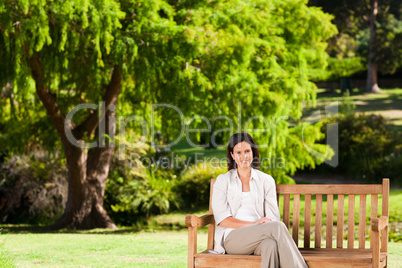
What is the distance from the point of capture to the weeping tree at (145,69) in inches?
356

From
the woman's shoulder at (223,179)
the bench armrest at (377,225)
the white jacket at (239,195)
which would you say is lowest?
the bench armrest at (377,225)

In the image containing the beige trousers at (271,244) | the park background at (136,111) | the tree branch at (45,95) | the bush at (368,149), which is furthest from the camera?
the bush at (368,149)

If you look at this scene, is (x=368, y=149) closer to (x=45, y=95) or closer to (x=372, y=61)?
(x=45, y=95)

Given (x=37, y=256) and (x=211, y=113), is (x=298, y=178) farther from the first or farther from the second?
(x=37, y=256)

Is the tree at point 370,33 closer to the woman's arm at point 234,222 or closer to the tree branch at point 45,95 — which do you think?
the tree branch at point 45,95

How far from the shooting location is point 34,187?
12938mm

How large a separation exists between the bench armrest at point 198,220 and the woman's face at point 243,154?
49 centimetres

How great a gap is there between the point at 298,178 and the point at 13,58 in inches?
433

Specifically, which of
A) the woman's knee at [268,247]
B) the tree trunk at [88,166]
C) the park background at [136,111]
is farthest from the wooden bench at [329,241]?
the tree trunk at [88,166]

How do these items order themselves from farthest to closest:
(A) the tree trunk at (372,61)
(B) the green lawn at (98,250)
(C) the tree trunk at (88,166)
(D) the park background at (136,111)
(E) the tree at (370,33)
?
(A) the tree trunk at (372,61) → (E) the tree at (370,33) → (C) the tree trunk at (88,166) → (D) the park background at (136,111) → (B) the green lawn at (98,250)

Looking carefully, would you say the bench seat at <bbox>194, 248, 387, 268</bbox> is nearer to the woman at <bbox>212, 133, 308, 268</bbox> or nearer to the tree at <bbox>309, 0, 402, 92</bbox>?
the woman at <bbox>212, 133, 308, 268</bbox>

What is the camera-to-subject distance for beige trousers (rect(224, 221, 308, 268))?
407cm

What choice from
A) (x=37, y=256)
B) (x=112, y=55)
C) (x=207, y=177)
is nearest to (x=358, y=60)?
(x=207, y=177)

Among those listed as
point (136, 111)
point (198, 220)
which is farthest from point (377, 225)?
point (136, 111)
